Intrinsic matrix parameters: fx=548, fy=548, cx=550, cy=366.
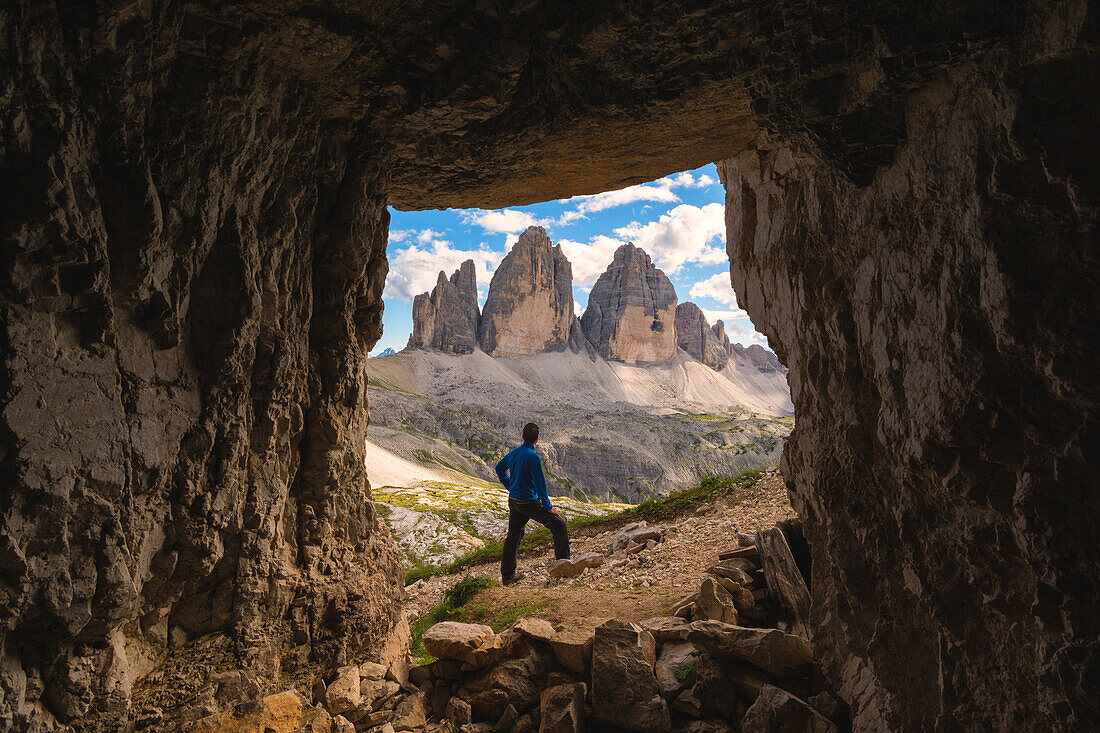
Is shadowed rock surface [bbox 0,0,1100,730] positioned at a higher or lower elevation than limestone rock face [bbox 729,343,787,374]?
lower

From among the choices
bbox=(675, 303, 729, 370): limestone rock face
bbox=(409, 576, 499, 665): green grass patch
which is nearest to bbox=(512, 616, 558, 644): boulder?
bbox=(409, 576, 499, 665): green grass patch

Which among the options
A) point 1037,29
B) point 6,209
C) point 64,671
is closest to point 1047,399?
point 1037,29

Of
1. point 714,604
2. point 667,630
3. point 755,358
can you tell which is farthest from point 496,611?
point 755,358

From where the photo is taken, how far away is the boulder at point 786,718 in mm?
4102

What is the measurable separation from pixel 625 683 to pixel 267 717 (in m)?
2.92

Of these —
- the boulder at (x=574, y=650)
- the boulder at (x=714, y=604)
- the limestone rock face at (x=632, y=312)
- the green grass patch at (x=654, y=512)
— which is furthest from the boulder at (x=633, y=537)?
the limestone rock face at (x=632, y=312)

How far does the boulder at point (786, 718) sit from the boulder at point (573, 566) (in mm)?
4854

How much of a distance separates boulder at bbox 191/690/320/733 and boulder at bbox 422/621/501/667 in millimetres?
1110

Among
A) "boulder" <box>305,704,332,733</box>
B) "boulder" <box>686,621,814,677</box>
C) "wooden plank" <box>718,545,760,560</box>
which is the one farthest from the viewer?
"wooden plank" <box>718,545,760,560</box>

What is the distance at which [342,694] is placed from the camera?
482 cm

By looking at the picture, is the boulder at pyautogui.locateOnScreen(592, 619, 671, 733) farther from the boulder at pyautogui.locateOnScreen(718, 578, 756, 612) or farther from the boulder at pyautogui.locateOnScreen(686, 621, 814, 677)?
the boulder at pyautogui.locateOnScreen(718, 578, 756, 612)

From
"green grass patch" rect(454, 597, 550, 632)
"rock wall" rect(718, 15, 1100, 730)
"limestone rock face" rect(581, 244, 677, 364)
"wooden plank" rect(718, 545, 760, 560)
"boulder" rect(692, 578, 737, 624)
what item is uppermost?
"limestone rock face" rect(581, 244, 677, 364)

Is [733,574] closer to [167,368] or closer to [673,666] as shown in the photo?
[673,666]

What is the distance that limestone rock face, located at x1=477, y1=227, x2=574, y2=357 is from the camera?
136 m
